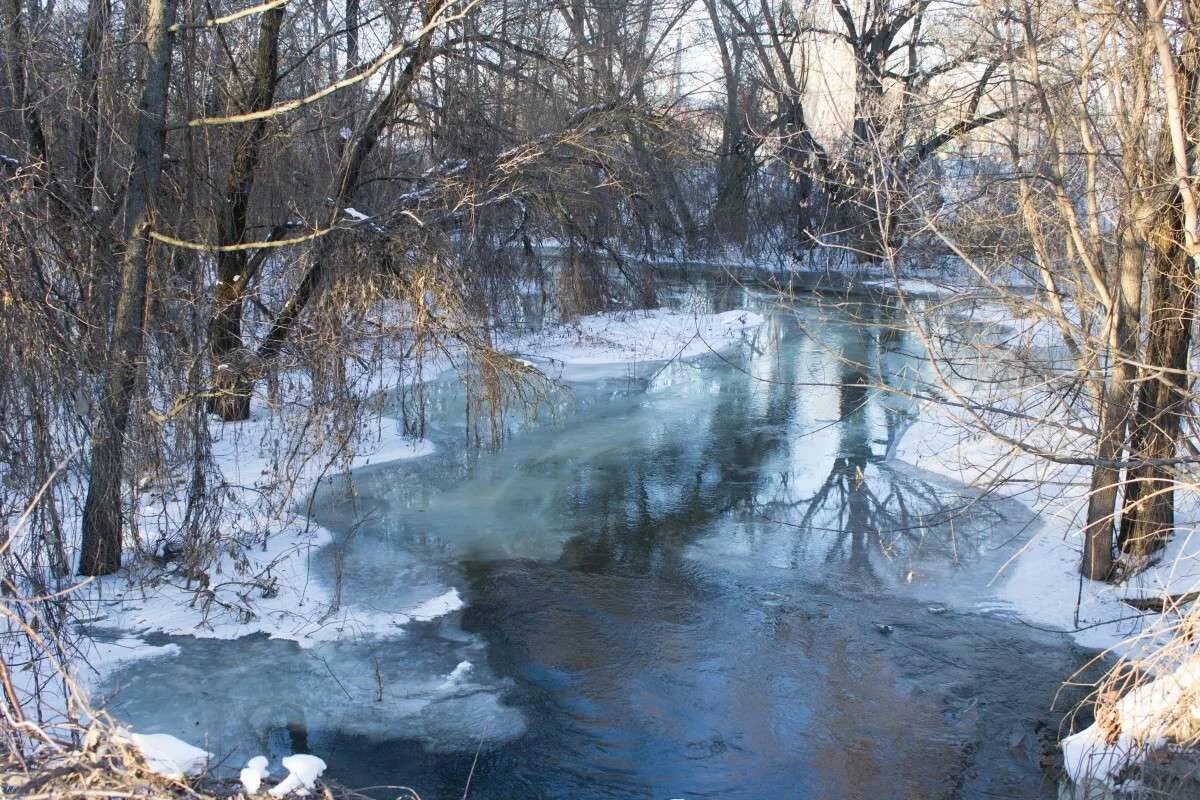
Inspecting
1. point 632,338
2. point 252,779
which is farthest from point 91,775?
point 632,338

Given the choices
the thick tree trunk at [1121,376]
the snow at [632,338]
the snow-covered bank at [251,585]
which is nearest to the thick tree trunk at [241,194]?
the snow-covered bank at [251,585]

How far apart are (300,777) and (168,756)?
1.70ft

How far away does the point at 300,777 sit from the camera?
3.86 meters

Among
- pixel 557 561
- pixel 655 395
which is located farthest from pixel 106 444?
pixel 655 395

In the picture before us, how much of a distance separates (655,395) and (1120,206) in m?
8.89

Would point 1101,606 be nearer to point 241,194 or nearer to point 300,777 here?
point 300,777

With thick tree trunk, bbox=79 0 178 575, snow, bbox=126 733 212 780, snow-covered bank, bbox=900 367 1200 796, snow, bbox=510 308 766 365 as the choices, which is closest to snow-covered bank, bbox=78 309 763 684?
thick tree trunk, bbox=79 0 178 575

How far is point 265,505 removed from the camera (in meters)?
9.61

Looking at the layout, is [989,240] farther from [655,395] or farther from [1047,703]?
[655,395]

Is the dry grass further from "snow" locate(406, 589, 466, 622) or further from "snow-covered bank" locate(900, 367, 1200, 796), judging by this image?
"snow" locate(406, 589, 466, 622)

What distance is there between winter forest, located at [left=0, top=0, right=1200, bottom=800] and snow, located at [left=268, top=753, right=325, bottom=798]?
2cm

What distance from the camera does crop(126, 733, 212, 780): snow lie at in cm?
350

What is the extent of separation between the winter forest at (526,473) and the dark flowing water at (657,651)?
4 cm

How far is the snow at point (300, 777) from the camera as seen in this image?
3.74 m
